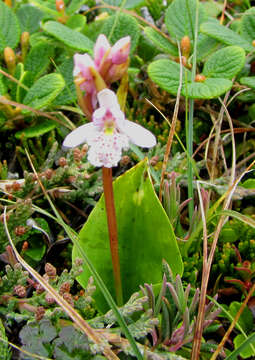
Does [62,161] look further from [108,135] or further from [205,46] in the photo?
[205,46]

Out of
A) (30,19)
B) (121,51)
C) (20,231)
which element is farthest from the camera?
(30,19)

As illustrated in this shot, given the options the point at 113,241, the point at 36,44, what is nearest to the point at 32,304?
the point at 113,241

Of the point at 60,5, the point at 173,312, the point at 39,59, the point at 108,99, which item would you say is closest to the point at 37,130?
the point at 39,59

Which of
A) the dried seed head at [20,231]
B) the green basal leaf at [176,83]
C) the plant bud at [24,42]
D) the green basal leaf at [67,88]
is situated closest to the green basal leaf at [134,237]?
the dried seed head at [20,231]

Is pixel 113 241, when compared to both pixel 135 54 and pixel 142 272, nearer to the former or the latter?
pixel 142 272

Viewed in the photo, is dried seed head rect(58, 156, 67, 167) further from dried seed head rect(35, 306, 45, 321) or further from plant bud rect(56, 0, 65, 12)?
plant bud rect(56, 0, 65, 12)

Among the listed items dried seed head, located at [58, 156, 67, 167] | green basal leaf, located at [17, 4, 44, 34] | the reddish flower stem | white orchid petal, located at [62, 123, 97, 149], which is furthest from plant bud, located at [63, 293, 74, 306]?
green basal leaf, located at [17, 4, 44, 34]
